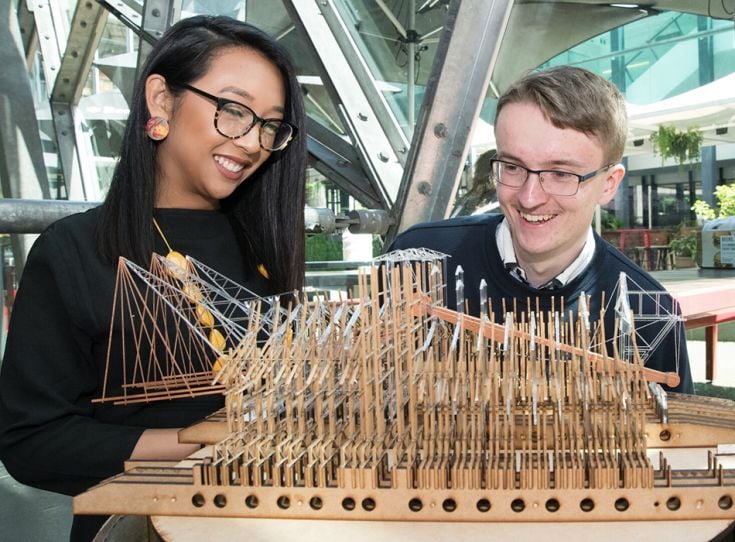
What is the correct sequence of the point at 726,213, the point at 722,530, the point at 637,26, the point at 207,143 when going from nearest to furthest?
the point at 722,530
the point at 207,143
the point at 637,26
the point at 726,213

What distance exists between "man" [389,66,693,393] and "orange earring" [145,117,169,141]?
1.89 ft

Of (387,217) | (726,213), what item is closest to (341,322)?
(387,217)

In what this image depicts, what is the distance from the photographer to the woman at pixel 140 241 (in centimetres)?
105

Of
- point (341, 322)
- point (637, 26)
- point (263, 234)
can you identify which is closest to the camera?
point (341, 322)

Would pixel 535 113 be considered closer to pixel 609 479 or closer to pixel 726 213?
pixel 609 479

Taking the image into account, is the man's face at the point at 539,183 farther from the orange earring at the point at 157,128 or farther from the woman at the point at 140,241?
the orange earring at the point at 157,128

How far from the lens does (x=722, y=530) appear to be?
0.73 m

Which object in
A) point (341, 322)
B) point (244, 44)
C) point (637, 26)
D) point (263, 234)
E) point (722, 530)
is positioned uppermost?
point (637, 26)

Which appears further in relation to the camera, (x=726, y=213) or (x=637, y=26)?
(x=726, y=213)

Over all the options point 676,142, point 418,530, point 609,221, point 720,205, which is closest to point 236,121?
point 418,530

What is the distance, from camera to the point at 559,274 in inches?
56.5

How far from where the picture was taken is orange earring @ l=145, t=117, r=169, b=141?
1.19 meters

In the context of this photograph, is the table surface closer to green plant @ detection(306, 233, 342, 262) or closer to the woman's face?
the woman's face

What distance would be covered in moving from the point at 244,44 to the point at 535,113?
0.51 m
